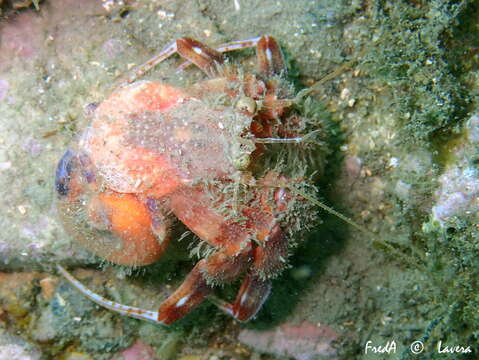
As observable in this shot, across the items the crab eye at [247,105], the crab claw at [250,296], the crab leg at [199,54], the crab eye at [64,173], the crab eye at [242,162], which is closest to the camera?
the crab eye at [242,162]

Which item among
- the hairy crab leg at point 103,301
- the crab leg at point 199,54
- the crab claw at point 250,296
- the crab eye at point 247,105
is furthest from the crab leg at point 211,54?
the hairy crab leg at point 103,301

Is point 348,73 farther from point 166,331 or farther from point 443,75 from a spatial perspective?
point 166,331

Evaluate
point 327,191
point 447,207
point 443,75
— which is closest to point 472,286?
point 447,207

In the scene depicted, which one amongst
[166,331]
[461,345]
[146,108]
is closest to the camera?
[146,108]

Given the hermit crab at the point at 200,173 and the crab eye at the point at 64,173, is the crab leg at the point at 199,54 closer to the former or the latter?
the hermit crab at the point at 200,173

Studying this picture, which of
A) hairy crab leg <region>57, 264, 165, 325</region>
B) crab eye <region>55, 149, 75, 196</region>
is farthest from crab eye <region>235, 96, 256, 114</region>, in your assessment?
hairy crab leg <region>57, 264, 165, 325</region>

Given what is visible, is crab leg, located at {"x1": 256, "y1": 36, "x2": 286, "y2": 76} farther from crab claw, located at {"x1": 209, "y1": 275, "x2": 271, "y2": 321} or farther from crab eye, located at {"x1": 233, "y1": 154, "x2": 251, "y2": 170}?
crab claw, located at {"x1": 209, "y1": 275, "x2": 271, "y2": 321}

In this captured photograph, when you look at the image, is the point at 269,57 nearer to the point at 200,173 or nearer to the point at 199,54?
the point at 199,54
